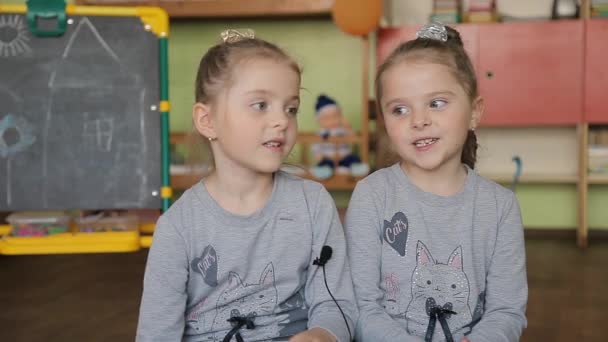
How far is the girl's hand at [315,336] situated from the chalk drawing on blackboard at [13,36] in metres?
1.64

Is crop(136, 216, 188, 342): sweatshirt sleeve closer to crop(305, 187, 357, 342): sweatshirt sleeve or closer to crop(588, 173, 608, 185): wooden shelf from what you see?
crop(305, 187, 357, 342): sweatshirt sleeve

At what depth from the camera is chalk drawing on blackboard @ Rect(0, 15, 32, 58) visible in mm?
2346

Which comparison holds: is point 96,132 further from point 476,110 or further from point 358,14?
point 476,110

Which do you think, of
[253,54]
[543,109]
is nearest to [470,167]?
[253,54]

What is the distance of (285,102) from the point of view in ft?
4.13

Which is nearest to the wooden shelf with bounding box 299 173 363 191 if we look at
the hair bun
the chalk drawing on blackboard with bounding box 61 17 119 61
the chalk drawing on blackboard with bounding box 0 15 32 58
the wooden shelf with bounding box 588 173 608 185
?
the wooden shelf with bounding box 588 173 608 185

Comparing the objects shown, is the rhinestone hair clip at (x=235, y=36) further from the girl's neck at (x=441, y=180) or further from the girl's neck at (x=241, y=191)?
the girl's neck at (x=441, y=180)

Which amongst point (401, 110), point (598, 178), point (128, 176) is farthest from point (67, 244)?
point (598, 178)

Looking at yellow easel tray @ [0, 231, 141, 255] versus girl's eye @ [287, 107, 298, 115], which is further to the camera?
yellow easel tray @ [0, 231, 141, 255]

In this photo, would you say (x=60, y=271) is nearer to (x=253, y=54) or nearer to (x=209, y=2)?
(x=209, y=2)

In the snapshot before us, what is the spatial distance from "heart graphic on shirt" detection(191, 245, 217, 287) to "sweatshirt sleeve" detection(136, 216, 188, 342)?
0.02 meters

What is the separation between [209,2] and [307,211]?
234 centimetres

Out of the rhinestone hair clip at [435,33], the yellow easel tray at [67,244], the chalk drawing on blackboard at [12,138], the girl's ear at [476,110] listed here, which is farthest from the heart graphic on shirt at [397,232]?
the chalk drawing on blackboard at [12,138]

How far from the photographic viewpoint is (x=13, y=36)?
235 cm
